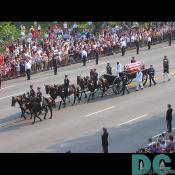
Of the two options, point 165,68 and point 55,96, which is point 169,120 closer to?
point 55,96

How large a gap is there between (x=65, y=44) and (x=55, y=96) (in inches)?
560

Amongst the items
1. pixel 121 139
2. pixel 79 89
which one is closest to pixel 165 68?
pixel 79 89

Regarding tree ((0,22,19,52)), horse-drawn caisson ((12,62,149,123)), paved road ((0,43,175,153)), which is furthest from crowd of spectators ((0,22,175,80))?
horse-drawn caisson ((12,62,149,123))

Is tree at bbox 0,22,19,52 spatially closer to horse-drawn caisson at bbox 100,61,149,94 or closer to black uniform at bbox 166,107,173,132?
horse-drawn caisson at bbox 100,61,149,94

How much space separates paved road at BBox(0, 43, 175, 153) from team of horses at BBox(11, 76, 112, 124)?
0.49 m

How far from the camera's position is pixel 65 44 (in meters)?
46.2

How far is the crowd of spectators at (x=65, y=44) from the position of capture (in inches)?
1678

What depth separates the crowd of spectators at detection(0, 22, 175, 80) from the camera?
140ft

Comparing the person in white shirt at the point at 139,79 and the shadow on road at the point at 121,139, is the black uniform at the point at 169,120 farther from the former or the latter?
the person in white shirt at the point at 139,79

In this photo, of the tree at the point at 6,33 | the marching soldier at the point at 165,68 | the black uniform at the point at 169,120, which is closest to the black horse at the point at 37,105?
the black uniform at the point at 169,120

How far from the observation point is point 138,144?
26562 millimetres

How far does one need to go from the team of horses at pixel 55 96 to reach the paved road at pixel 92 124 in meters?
0.49
